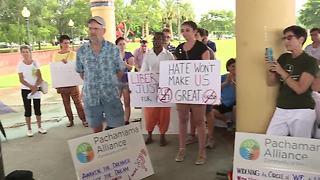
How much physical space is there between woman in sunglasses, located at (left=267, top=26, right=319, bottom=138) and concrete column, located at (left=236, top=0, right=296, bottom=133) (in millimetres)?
143

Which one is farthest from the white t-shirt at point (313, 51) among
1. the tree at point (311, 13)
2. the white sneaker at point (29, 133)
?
the white sneaker at point (29, 133)

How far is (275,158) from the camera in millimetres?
3188

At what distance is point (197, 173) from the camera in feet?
14.1

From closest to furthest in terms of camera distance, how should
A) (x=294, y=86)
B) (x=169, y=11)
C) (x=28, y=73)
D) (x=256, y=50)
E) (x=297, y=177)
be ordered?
1. (x=297, y=177)
2. (x=294, y=86)
3. (x=256, y=50)
4. (x=28, y=73)
5. (x=169, y=11)

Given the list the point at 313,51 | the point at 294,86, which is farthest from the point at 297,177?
the point at 313,51

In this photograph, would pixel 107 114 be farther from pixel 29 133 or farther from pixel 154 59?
pixel 29 133

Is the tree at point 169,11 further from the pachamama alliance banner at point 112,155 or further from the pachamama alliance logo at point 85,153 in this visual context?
the pachamama alliance logo at point 85,153

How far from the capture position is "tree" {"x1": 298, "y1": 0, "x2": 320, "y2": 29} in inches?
415

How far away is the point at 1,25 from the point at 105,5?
21562 mm

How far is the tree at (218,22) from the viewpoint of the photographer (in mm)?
19236

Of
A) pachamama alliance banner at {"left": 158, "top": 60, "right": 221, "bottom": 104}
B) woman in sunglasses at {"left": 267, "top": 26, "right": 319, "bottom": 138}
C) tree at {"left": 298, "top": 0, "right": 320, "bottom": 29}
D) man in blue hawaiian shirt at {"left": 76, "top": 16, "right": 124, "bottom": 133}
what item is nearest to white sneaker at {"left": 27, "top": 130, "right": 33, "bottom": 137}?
man in blue hawaiian shirt at {"left": 76, "top": 16, "right": 124, "bottom": 133}

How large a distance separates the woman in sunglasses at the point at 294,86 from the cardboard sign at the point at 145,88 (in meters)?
1.90

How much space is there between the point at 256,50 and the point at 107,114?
1.69 meters

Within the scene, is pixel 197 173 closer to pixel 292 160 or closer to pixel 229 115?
pixel 292 160
